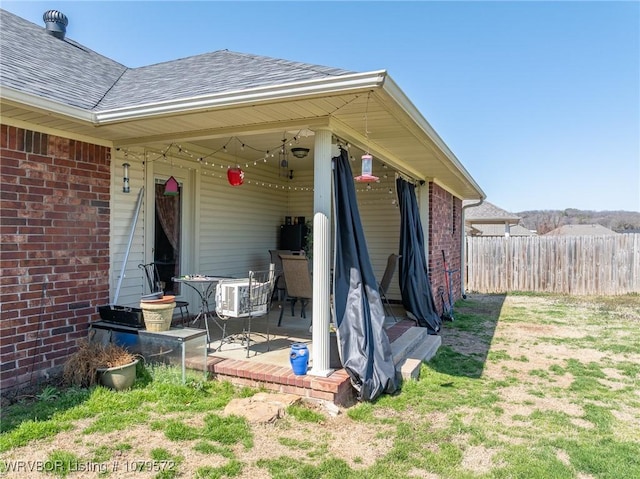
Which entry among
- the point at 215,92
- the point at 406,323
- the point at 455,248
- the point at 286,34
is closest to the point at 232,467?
the point at 215,92

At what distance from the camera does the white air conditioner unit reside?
169 inches

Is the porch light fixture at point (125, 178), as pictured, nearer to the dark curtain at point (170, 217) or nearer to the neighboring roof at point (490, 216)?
→ the dark curtain at point (170, 217)

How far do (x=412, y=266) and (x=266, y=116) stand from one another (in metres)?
4.03

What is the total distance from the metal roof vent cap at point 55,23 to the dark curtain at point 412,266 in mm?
5470

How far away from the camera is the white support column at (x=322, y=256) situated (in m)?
3.72

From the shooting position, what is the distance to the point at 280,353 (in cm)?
447

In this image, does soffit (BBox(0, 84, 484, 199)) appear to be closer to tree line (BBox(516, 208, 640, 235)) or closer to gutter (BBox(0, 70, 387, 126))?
gutter (BBox(0, 70, 387, 126))

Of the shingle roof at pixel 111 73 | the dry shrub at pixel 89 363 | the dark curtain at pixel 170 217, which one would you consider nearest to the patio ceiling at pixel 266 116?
the shingle roof at pixel 111 73

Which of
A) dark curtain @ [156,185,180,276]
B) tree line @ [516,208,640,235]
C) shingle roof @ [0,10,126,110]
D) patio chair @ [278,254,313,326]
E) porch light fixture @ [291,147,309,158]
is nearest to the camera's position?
shingle roof @ [0,10,126,110]

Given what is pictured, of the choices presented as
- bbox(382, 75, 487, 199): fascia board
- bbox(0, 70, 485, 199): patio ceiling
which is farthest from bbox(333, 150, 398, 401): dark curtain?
bbox(382, 75, 487, 199): fascia board

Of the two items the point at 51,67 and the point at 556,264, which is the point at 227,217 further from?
the point at 556,264

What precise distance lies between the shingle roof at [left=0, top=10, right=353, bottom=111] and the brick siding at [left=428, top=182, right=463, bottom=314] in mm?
4622

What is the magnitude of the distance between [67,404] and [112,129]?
8.52ft

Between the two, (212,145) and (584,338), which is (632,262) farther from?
(212,145)
